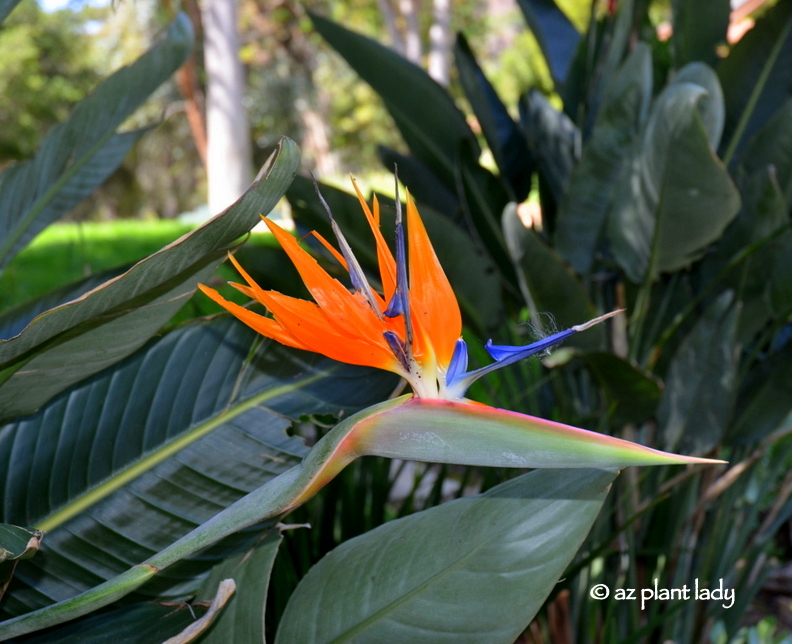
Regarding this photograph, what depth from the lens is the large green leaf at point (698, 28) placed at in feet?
3.83

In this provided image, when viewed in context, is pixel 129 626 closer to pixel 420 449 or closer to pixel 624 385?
pixel 420 449

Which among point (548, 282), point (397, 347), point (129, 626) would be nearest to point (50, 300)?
point (129, 626)

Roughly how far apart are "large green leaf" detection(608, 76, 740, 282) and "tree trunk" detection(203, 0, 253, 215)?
6247mm

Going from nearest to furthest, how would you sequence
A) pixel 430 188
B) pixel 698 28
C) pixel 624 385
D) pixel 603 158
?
pixel 624 385, pixel 603 158, pixel 698 28, pixel 430 188

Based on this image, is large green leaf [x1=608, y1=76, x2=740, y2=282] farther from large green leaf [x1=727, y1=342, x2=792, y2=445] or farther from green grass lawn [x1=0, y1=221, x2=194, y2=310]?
green grass lawn [x1=0, y1=221, x2=194, y2=310]

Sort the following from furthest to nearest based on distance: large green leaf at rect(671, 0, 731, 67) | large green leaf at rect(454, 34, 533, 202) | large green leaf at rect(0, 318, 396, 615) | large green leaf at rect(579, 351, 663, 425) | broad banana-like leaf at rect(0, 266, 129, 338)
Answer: large green leaf at rect(454, 34, 533, 202) → large green leaf at rect(671, 0, 731, 67) → large green leaf at rect(579, 351, 663, 425) → broad banana-like leaf at rect(0, 266, 129, 338) → large green leaf at rect(0, 318, 396, 615)

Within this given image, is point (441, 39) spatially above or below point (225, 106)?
above

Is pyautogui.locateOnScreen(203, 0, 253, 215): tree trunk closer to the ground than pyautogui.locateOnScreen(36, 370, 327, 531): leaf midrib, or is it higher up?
higher up

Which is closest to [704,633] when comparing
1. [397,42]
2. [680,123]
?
[680,123]

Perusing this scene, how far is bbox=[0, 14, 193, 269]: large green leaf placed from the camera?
76 cm

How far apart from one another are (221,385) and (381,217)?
1.69ft

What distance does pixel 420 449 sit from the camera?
364mm

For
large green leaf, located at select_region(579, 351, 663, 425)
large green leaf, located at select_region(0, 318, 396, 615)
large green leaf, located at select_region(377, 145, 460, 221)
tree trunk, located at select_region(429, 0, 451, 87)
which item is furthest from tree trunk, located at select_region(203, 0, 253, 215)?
large green leaf, located at select_region(0, 318, 396, 615)

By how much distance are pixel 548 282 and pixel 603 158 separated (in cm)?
22
